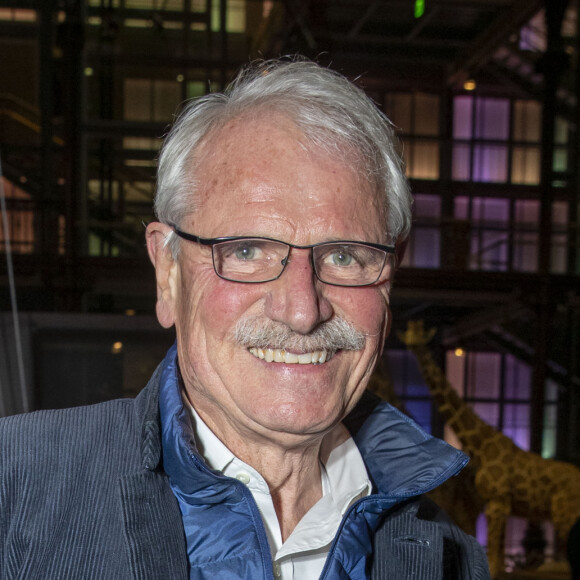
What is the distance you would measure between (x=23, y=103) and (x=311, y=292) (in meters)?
3.98

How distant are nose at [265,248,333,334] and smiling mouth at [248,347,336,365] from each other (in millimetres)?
37

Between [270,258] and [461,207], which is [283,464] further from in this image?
[461,207]

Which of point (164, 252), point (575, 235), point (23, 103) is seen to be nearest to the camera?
point (164, 252)

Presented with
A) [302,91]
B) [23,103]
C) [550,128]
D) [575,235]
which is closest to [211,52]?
[23,103]

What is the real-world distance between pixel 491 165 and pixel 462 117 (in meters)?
0.42

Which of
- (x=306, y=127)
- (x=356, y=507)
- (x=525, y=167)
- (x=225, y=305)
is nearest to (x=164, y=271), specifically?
(x=225, y=305)

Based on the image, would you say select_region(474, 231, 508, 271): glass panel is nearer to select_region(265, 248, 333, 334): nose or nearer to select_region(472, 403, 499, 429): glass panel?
select_region(472, 403, 499, 429): glass panel

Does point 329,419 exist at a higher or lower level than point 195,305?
lower

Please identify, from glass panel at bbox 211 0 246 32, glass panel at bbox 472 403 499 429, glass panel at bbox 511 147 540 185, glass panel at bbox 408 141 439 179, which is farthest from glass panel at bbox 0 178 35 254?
glass panel at bbox 511 147 540 185

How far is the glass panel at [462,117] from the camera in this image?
5.11 m

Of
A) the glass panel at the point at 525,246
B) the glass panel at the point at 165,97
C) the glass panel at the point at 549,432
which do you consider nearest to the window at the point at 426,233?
the glass panel at the point at 525,246

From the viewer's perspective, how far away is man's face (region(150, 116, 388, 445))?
85 cm

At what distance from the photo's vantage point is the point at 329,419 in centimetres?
89

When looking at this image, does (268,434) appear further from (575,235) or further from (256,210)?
(575,235)
